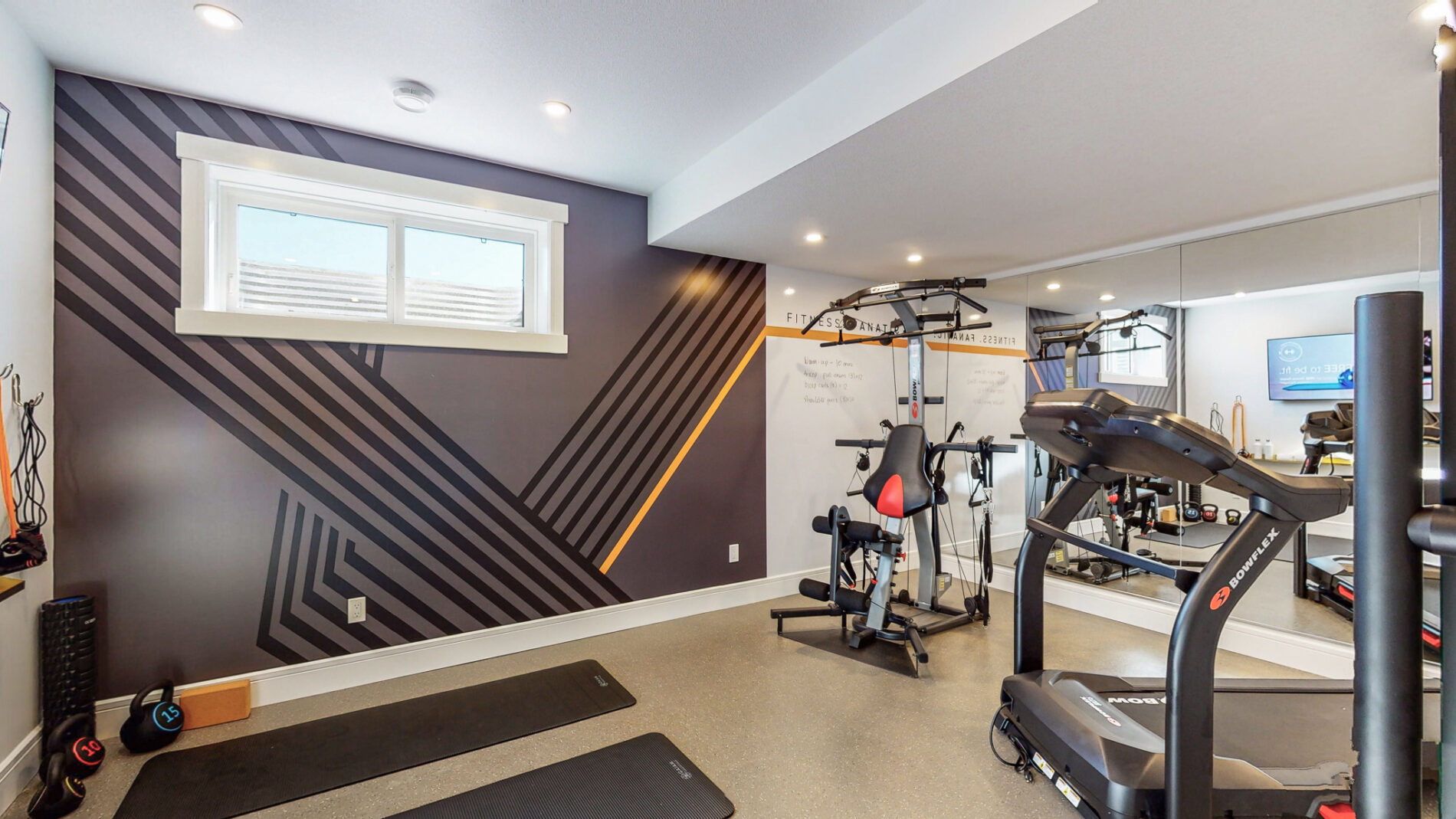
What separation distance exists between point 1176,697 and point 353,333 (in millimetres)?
3524

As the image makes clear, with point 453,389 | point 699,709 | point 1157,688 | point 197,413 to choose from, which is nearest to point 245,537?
point 197,413

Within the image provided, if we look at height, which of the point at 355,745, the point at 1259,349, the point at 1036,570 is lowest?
the point at 355,745

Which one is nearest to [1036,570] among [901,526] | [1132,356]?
[901,526]

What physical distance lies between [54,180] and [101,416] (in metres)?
0.97

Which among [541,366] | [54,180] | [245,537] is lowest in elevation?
[245,537]

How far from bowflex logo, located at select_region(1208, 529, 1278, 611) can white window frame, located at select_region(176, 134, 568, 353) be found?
309 cm

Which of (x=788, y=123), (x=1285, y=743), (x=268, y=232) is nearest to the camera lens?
(x=1285, y=743)

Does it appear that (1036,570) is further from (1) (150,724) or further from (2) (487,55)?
(1) (150,724)

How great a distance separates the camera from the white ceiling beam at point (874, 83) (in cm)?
177

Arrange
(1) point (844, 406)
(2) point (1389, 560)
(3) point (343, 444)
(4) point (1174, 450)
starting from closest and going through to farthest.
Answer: (2) point (1389, 560)
(4) point (1174, 450)
(3) point (343, 444)
(1) point (844, 406)

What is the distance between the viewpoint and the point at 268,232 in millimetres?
Result: 2895

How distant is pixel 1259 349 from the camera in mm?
3346

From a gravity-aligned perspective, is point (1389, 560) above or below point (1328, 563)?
above

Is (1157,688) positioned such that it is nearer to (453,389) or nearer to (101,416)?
(453,389)
